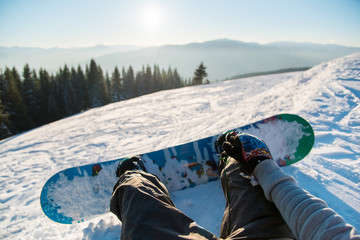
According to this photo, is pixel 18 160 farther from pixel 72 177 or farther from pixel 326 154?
pixel 326 154

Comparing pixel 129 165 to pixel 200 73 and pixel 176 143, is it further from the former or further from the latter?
pixel 200 73

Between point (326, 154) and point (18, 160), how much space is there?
7.85 metres

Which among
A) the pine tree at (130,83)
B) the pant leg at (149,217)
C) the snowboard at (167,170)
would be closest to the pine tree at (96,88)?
the pine tree at (130,83)

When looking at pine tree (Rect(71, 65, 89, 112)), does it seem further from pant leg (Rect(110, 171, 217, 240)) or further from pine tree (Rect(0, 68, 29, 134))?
pant leg (Rect(110, 171, 217, 240))

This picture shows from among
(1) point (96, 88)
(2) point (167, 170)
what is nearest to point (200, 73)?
(1) point (96, 88)

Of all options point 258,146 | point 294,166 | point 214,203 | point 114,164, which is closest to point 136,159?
point 114,164

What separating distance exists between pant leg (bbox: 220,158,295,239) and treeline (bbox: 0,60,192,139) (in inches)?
1126

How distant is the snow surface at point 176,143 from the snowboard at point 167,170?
160mm

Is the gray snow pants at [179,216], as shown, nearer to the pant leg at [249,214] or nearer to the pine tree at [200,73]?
the pant leg at [249,214]

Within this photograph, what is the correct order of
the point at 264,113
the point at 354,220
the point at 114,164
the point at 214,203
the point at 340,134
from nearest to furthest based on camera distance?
the point at 354,220 < the point at 214,203 < the point at 114,164 < the point at 340,134 < the point at 264,113

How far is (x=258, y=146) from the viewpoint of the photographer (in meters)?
1.93

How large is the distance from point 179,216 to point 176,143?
3970 mm

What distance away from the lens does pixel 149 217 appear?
1440 millimetres

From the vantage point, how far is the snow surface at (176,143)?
242cm
